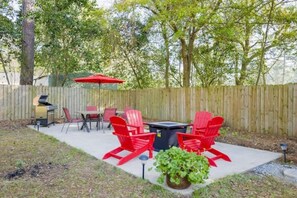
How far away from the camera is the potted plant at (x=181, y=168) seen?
2918mm

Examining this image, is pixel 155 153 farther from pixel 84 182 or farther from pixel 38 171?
pixel 38 171

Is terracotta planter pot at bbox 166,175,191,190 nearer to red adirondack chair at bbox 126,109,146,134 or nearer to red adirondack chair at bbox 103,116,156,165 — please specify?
red adirondack chair at bbox 103,116,156,165

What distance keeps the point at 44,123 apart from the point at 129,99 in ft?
15.5

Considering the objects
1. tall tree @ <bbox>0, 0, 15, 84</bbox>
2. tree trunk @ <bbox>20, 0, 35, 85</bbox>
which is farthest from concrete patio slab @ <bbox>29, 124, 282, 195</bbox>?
tall tree @ <bbox>0, 0, 15, 84</bbox>

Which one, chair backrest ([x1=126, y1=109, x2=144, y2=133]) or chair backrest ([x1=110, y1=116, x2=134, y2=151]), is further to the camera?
chair backrest ([x1=126, y1=109, x2=144, y2=133])

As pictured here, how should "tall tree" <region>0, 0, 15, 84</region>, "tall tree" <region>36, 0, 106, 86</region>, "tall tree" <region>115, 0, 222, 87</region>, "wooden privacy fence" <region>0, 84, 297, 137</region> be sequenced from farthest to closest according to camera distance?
"tall tree" <region>36, 0, 106, 86</region>, "tall tree" <region>0, 0, 15, 84</region>, "tall tree" <region>115, 0, 222, 87</region>, "wooden privacy fence" <region>0, 84, 297, 137</region>

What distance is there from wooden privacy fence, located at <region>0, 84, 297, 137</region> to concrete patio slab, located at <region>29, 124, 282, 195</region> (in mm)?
1871

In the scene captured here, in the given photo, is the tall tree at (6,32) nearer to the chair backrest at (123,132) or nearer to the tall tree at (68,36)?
the tall tree at (68,36)

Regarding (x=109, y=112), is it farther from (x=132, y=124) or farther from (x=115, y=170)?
(x=115, y=170)

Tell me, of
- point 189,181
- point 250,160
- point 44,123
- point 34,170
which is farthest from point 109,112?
point 189,181

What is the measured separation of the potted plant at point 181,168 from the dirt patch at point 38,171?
1.66 meters

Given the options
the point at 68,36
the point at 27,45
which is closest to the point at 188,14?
the point at 68,36

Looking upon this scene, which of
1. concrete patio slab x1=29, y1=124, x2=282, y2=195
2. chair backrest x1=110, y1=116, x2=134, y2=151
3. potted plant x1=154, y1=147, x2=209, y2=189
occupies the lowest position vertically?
concrete patio slab x1=29, y1=124, x2=282, y2=195

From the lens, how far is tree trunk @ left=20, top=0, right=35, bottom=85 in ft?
31.1
